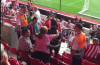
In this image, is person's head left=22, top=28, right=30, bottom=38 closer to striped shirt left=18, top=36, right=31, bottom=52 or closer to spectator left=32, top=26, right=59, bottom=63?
striped shirt left=18, top=36, right=31, bottom=52

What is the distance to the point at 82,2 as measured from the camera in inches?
854

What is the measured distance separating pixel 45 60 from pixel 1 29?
11.1 ft

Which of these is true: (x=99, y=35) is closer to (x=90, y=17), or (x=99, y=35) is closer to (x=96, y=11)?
(x=90, y=17)

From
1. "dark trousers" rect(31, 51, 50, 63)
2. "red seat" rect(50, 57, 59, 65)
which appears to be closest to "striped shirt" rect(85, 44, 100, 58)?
"red seat" rect(50, 57, 59, 65)

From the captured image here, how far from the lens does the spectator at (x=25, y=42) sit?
436 centimetres

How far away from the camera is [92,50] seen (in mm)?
4973

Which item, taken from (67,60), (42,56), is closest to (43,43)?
(42,56)

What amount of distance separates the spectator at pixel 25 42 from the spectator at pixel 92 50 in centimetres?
171

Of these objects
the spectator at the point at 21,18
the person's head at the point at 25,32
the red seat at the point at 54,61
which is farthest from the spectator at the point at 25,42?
the spectator at the point at 21,18

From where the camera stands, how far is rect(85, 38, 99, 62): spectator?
492cm

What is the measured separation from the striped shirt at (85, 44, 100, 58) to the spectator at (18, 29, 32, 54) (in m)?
1.71

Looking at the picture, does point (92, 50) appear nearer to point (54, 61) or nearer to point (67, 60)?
point (67, 60)

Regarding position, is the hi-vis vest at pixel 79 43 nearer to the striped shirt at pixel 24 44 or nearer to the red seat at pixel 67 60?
the red seat at pixel 67 60

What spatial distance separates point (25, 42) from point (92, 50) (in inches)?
77.3
